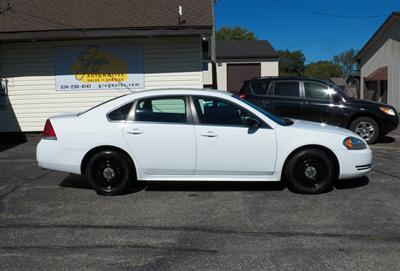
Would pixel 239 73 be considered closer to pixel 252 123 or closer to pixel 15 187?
pixel 15 187

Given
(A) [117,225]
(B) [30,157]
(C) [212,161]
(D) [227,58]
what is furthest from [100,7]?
(D) [227,58]

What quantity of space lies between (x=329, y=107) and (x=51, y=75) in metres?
7.67

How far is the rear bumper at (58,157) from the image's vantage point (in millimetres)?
6504

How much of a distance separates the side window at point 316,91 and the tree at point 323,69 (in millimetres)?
96169

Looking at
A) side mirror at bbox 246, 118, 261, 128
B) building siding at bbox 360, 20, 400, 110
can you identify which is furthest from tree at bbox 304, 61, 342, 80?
side mirror at bbox 246, 118, 261, 128

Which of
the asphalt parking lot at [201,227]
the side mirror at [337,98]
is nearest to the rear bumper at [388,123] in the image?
the side mirror at [337,98]

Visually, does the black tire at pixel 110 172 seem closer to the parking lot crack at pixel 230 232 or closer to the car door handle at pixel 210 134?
the car door handle at pixel 210 134

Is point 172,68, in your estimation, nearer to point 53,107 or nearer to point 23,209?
point 53,107

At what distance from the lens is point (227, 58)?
121 ft

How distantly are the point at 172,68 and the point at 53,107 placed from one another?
142 inches

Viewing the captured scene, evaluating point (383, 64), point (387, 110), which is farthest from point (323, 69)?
point (387, 110)

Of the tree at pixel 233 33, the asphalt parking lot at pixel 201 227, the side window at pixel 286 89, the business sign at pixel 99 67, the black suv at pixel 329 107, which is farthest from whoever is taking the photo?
the tree at pixel 233 33

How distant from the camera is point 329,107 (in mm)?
10961

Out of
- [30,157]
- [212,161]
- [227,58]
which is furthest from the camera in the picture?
[227,58]
